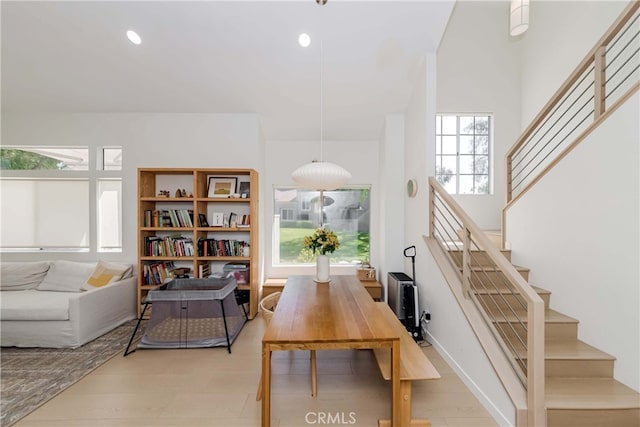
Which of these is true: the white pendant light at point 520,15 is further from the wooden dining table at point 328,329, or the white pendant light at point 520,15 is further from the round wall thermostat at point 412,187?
the wooden dining table at point 328,329

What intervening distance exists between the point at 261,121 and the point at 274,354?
315 centimetres

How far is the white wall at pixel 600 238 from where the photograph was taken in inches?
68.6

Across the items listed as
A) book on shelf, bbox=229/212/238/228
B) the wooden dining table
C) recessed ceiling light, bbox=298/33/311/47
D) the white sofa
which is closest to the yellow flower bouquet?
the wooden dining table

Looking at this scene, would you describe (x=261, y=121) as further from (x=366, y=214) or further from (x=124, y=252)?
(x=124, y=252)

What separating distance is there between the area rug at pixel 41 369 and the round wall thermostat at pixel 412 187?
12.3 ft

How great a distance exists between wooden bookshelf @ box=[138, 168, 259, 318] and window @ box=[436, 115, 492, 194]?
3.14m

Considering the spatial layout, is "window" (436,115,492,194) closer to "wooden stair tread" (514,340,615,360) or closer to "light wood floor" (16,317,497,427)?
"wooden stair tread" (514,340,615,360)

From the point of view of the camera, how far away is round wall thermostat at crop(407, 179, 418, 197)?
329 cm

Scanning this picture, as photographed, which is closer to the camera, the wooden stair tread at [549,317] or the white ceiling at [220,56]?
the wooden stair tread at [549,317]

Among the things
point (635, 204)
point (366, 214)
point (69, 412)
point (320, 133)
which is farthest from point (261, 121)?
point (635, 204)

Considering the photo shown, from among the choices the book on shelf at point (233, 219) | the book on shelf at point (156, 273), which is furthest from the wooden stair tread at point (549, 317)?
the book on shelf at point (156, 273)

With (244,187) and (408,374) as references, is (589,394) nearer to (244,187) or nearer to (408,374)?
(408,374)

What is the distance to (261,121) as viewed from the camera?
395 centimetres

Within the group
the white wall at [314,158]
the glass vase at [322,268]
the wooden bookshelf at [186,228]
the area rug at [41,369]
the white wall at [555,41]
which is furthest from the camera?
the white wall at [314,158]
